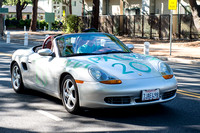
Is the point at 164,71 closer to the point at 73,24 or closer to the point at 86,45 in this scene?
the point at 86,45

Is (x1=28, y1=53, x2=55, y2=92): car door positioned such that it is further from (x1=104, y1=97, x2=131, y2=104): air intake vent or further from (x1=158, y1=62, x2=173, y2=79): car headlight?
(x1=158, y1=62, x2=173, y2=79): car headlight

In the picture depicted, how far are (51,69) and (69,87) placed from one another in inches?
27.0

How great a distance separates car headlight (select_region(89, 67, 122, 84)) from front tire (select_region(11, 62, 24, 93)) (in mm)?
2784

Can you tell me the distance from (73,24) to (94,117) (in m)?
34.6

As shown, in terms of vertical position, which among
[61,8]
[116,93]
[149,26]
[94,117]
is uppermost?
[61,8]

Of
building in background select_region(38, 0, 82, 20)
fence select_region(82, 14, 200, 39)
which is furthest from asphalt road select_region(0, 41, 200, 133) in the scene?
building in background select_region(38, 0, 82, 20)

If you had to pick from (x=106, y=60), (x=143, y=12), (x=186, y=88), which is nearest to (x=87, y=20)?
(x=143, y=12)

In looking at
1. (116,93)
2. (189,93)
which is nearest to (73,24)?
(189,93)

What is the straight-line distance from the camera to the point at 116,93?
6031mm

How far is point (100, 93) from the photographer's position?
6.07 m

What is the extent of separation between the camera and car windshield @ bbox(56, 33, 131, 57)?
7219 mm

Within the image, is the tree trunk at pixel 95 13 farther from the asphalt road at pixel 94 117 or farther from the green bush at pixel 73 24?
the asphalt road at pixel 94 117

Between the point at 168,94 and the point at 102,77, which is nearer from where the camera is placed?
the point at 102,77

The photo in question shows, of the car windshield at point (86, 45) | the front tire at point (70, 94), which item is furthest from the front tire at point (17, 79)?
the front tire at point (70, 94)
